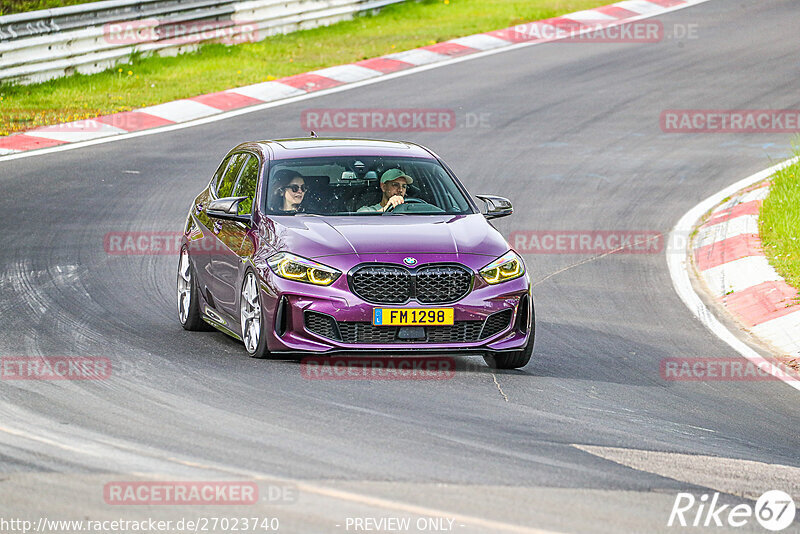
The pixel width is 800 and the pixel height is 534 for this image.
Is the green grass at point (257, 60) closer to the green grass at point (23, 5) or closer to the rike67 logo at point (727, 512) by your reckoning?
the green grass at point (23, 5)

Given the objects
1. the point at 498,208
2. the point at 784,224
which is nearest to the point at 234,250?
the point at 498,208

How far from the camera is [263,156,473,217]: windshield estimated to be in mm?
10531

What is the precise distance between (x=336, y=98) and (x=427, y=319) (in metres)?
13.1

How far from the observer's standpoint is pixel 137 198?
16516mm

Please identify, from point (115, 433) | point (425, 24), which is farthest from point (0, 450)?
point (425, 24)

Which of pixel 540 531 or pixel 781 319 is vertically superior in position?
pixel 540 531

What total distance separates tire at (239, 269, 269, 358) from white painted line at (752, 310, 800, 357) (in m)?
4.41

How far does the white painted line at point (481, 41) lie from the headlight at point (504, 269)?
669 inches

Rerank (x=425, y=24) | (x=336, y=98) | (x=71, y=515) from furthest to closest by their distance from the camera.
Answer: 1. (x=425, y=24)
2. (x=336, y=98)
3. (x=71, y=515)

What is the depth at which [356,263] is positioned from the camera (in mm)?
9461

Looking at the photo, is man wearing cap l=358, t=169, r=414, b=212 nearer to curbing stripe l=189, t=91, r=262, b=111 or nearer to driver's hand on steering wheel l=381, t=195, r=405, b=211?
driver's hand on steering wheel l=381, t=195, r=405, b=211

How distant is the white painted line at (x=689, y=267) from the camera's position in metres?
11.3

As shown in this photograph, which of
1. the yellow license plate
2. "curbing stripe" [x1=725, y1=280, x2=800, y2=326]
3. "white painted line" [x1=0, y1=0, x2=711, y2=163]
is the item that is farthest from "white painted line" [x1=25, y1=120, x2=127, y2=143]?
the yellow license plate

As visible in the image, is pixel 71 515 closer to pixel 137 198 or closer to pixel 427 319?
pixel 427 319
